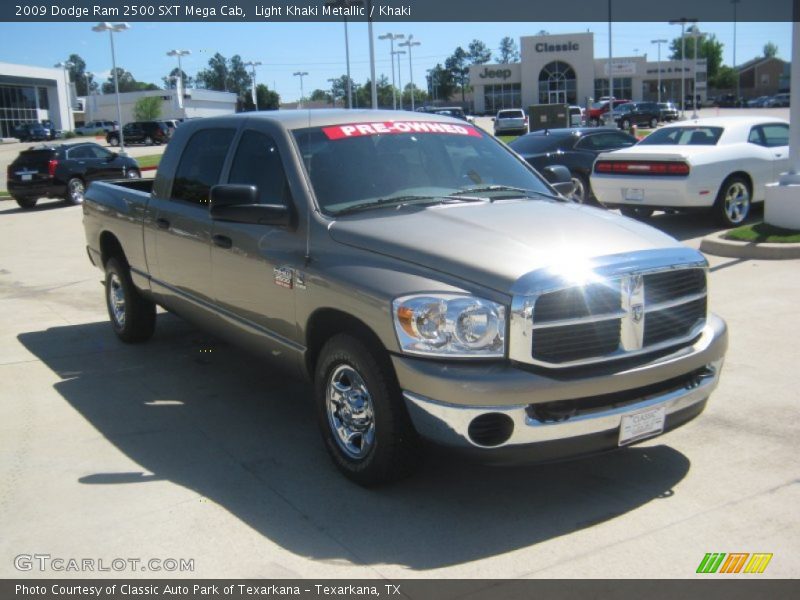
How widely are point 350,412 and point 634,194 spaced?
9097 millimetres

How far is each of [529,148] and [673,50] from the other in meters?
155

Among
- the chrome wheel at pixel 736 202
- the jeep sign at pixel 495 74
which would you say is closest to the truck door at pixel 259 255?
the chrome wheel at pixel 736 202

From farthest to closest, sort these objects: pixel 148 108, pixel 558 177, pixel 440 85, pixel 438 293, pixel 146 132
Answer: pixel 440 85 → pixel 148 108 → pixel 146 132 → pixel 558 177 → pixel 438 293

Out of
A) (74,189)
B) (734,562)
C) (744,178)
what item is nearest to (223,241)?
(734,562)

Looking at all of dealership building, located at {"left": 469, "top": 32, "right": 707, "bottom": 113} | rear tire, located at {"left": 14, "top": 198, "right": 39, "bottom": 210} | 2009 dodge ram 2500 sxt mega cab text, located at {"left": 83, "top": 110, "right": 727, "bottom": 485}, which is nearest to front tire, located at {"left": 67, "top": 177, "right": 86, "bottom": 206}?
rear tire, located at {"left": 14, "top": 198, "right": 39, "bottom": 210}

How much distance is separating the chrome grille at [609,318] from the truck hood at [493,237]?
0.17 meters

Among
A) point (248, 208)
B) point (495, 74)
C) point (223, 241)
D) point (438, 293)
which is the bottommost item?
point (438, 293)

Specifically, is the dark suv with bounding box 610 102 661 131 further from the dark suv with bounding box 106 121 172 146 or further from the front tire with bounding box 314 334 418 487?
the front tire with bounding box 314 334 418 487

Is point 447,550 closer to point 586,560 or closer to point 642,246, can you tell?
point 586,560

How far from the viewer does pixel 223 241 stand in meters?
5.52

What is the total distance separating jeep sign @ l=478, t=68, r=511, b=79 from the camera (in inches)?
3546

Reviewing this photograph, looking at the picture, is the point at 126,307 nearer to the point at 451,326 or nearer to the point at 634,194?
the point at 451,326

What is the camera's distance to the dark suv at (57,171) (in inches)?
883

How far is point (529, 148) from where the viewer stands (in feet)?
52.6
